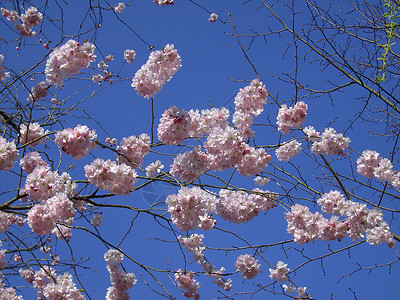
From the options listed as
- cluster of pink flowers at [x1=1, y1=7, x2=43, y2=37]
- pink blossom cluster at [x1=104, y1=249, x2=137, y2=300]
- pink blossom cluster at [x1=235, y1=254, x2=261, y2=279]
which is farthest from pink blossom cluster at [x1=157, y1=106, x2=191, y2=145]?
cluster of pink flowers at [x1=1, y1=7, x2=43, y2=37]

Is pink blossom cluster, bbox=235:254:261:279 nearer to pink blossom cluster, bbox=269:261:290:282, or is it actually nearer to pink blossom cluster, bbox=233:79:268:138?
pink blossom cluster, bbox=269:261:290:282

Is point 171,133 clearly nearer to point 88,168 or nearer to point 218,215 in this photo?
point 88,168

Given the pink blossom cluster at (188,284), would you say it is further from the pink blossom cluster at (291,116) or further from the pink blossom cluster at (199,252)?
the pink blossom cluster at (291,116)

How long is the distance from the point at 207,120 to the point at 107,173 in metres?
0.87

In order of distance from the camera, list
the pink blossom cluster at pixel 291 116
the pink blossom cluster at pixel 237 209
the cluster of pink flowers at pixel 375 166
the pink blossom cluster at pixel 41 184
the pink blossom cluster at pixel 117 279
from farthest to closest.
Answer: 1. the pink blossom cluster at pixel 117 279
2. the cluster of pink flowers at pixel 375 166
3. the pink blossom cluster at pixel 237 209
4. the pink blossom cluster at pixel 291 116
5. the pink blossom cluster at pixel 41 184

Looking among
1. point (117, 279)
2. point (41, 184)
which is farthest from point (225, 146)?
point (117, 279)

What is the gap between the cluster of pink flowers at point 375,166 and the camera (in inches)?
133

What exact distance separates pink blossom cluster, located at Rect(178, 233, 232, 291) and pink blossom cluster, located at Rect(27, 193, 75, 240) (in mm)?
1579

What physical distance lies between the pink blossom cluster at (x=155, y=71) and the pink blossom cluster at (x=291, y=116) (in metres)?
0.99

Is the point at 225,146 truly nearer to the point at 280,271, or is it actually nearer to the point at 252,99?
the point at 252,99

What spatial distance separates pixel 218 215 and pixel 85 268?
5.29ft

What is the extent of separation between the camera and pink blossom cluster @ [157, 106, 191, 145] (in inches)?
96.6

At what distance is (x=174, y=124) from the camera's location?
2.45m

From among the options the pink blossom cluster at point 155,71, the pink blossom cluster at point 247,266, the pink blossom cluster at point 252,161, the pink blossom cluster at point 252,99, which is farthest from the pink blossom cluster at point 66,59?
the pink blossom cluster at point 247,266
